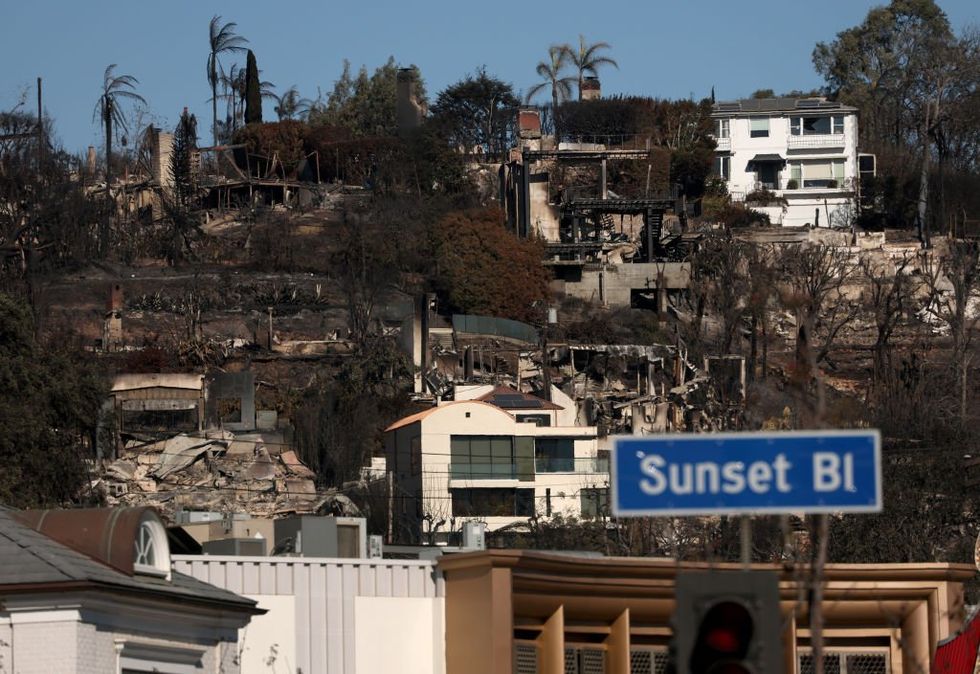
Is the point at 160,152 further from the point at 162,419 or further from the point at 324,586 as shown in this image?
the point at 324,586

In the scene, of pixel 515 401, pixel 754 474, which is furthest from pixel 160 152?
pixel 754 474

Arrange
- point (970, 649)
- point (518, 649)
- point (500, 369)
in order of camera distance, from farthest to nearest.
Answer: point (500, 369), point (518, 649), point (970, 649)

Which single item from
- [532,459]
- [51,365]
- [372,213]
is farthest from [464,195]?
[51,365]

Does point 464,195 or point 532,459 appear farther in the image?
point 464,195

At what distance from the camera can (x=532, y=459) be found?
225 ft

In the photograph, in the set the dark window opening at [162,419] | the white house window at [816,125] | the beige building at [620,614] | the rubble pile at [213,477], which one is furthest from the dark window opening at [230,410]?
the beige building at [620,614]

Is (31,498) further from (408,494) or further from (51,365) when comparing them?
(408,494)

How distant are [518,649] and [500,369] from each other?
5924 cm

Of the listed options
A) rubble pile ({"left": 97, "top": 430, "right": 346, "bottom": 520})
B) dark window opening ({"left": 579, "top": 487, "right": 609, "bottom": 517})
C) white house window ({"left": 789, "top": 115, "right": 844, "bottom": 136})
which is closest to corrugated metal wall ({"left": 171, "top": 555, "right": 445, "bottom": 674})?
dark window opening ({"left": 579, "top": 487, "right": 609, "bottom": 517})

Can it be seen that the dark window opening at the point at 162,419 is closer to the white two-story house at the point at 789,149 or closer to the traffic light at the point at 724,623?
the white two-story house at the point at 789,149

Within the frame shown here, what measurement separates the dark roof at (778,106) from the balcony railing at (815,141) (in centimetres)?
147

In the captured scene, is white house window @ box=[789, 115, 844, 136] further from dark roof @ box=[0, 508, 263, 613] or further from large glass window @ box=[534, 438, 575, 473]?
dark roof @ box=[0, 508, 263, 613]

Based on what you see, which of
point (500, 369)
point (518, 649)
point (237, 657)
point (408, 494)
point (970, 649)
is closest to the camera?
point (237, 657)

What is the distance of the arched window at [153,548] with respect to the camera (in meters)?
22.1
